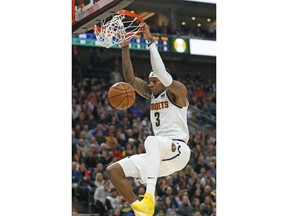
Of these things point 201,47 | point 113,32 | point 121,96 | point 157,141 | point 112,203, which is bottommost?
point 112,203

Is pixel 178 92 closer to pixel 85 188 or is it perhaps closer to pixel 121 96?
pixel 121 96

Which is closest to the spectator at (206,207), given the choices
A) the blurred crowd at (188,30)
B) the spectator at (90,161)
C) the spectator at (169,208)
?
the spectator at (169,208)

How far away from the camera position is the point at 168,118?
23.0 ft

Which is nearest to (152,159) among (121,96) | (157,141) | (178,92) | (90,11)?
(157,141)

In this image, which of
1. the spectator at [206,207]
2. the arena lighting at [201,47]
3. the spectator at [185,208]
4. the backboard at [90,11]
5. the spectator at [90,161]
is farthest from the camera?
the arena lighting at [201,47]

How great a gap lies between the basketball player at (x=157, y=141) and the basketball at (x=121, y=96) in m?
0.11

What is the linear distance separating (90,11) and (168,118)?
1618 mm

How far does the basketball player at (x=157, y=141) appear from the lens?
661 centimetres

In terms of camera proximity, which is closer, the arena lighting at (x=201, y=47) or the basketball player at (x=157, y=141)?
the basketball player at (x=157, y=141)

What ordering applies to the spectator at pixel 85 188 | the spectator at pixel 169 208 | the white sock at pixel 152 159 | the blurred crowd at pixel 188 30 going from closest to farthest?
1. the white sock at pixel 152 159
2. the spectator at pixel 85 188
3. the spectator at pixel 169 208
4. the blurred crowd at pixel 188 30

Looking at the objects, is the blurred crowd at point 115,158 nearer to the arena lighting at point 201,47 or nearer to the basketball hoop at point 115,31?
the arena lighting at point 201,47

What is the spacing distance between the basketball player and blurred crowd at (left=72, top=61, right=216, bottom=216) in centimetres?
625
